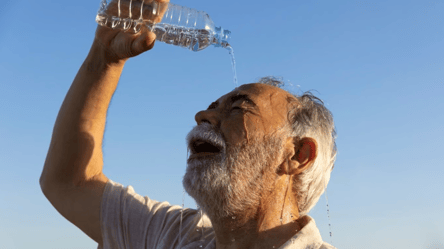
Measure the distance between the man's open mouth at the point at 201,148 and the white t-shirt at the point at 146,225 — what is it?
52 centimetres

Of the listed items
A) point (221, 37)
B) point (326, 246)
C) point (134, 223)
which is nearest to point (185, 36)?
point (221, 37)

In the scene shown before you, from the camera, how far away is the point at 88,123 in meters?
3.27

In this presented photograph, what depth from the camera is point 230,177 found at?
2.93 metres

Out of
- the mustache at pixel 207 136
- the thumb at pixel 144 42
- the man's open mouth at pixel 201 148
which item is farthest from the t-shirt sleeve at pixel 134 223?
the thumb at pixel 144 42

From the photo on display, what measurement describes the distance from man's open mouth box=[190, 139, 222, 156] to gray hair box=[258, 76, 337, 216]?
600 mm

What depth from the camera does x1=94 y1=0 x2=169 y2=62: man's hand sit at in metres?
2.83

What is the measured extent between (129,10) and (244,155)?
1.35 metres

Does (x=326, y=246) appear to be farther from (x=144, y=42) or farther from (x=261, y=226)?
(x=144, y=42)

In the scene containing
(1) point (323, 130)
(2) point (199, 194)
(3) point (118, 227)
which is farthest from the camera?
(1) point (323, 130)

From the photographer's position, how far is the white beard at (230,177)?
114 inches

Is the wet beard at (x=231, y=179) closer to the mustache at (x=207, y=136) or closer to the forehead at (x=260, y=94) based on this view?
the mustache at (x=207, y=136)

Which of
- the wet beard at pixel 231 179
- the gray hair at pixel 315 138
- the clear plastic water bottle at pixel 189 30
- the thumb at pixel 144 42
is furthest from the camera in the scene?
the clear plastic water bottle at pixel 189 30

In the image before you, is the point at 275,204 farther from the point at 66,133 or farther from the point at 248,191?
the point at 66,133

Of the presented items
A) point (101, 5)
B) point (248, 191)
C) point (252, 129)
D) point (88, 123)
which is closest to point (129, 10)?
point (101, 5)
